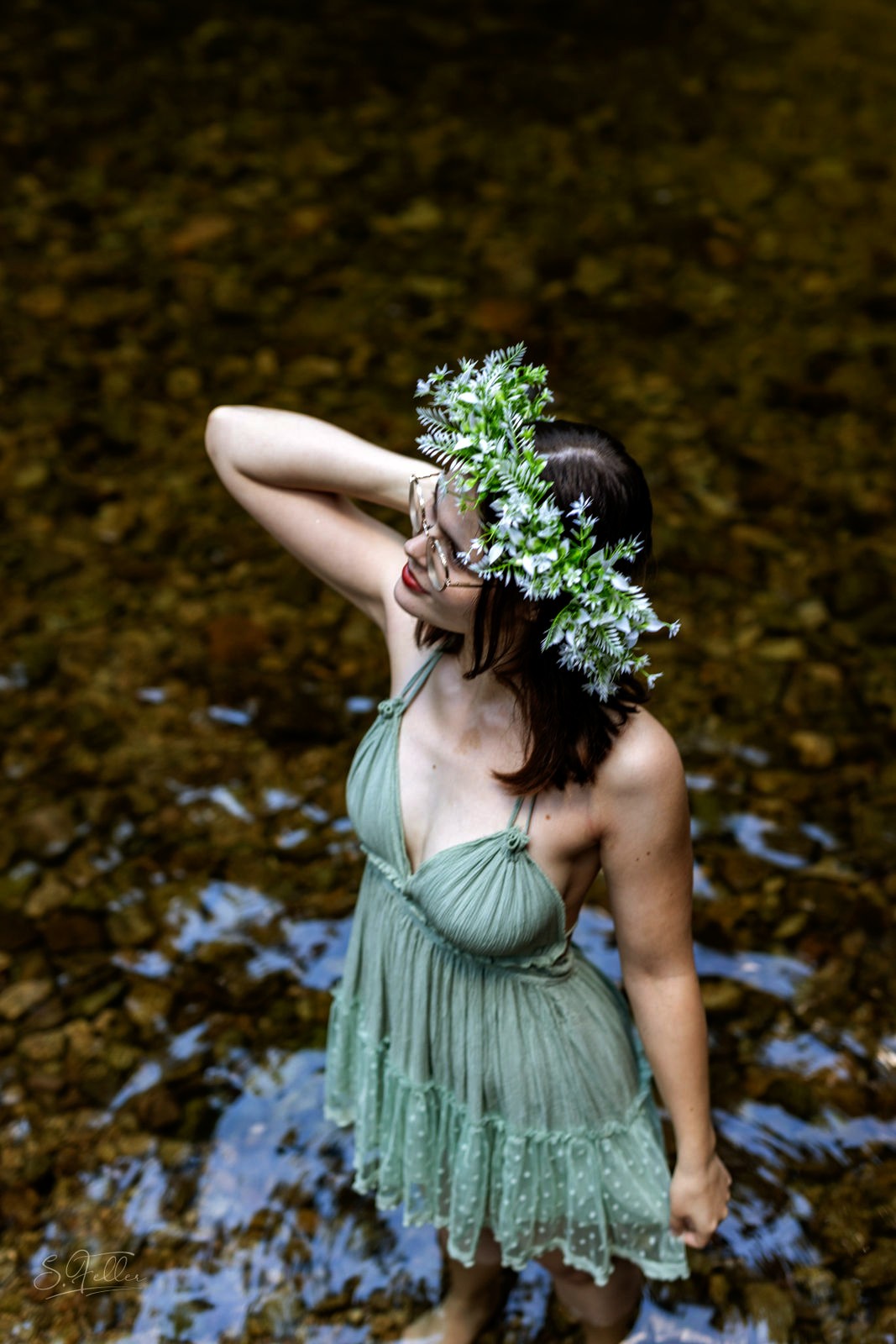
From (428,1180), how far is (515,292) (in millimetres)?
4858

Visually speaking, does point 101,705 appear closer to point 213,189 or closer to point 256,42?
point 213,189

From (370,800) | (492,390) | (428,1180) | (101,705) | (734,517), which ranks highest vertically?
(492,390)

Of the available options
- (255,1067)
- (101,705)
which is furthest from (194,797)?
(255,1067)

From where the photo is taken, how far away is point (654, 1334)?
3.13 meters

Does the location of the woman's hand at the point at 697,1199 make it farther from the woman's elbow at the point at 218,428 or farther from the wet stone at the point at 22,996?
the wet stone at the point at 22,996

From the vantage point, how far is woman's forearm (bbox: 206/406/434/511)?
2.39 metres

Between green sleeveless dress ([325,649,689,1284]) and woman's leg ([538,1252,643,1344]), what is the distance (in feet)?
0.41

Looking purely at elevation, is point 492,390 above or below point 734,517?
above

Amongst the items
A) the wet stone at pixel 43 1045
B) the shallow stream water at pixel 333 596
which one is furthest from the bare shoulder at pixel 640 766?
the wet stone at pixel 43 1045

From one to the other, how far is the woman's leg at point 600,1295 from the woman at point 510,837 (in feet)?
0.04

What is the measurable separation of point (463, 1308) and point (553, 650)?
172 centimetres

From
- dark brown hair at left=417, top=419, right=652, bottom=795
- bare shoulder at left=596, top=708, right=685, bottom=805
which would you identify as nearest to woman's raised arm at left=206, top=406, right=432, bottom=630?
dark brown hair at left=417, top=419, right=652, bottom=795

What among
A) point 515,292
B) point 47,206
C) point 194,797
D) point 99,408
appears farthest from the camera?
point 47,206

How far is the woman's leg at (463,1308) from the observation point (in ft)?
9.87
